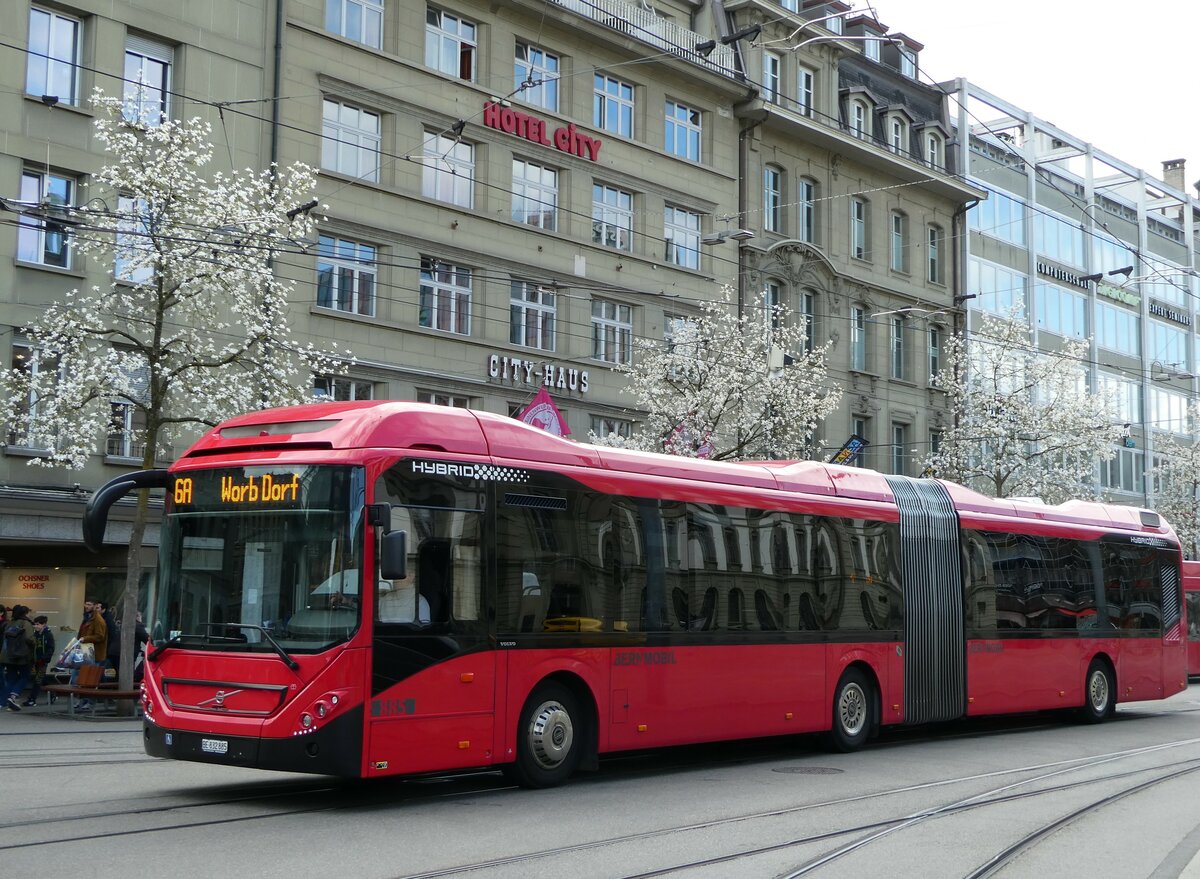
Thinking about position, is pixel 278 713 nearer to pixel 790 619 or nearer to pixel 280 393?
pixel 790 619

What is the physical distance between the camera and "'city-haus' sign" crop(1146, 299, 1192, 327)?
63.7 metres

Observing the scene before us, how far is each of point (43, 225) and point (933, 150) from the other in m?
32.4

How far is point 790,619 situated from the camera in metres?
16.4

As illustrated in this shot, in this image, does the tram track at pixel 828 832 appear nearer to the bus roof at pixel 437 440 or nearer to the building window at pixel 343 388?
the bus roof at pixel 437 440

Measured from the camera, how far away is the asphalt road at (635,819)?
30.6ft

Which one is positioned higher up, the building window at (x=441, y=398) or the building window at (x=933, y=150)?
the building window at (x=933, y=150)

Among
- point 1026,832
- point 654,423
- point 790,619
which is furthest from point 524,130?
point 1026,832

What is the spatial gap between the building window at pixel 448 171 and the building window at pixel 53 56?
26.0ft

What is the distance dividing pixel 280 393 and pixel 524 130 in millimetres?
13445

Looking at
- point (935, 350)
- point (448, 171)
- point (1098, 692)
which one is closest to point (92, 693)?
point (1098, 692)

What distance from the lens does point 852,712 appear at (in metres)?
17.5

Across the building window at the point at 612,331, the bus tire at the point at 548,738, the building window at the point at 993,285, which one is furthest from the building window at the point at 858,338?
the bus tire at the point at 548,738

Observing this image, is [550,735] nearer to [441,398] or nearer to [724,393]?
[441,398]

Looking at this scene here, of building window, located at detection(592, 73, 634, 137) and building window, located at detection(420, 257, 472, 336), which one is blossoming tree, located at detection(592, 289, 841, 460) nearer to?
building window, located at detection(420, 257, 472, 336)
